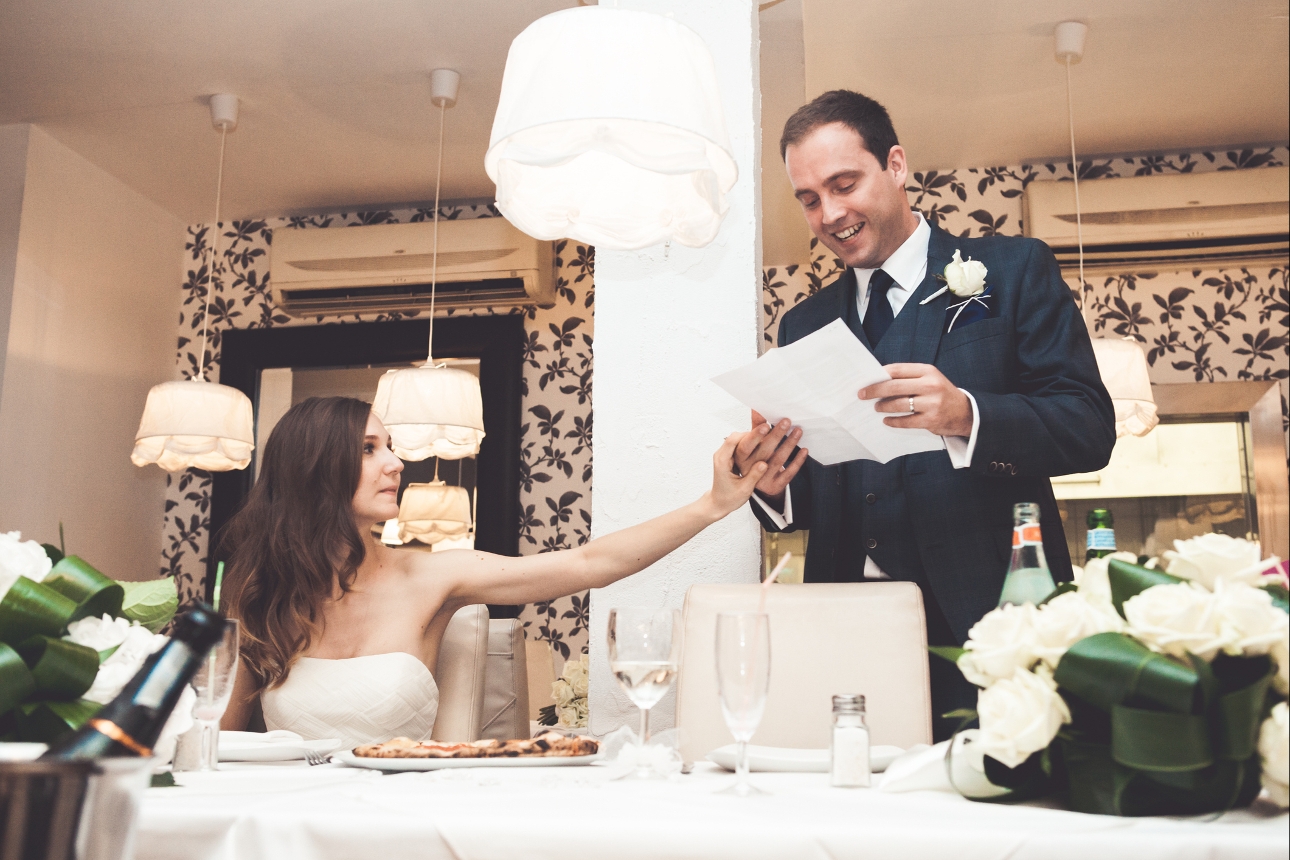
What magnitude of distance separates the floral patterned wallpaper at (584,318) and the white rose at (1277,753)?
3.29 m

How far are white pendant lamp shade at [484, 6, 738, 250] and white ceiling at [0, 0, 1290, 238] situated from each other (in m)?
1.47

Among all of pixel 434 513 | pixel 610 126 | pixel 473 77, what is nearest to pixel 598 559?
pixel 610 126

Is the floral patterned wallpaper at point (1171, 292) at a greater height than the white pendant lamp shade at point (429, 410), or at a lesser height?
greater

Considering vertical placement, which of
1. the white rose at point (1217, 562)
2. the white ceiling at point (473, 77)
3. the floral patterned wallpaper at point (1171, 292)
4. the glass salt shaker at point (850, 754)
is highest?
the white ceiling at point (473, 77)

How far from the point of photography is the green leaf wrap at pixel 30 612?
86 cm

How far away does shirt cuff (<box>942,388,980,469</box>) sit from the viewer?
1.47 m

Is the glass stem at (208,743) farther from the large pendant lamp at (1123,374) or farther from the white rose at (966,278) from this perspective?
the large pendant lamp at (1123,374)

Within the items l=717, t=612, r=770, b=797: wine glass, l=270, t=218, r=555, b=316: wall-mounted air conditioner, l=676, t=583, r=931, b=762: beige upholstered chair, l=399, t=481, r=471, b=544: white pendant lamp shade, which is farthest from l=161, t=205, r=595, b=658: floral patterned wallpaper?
l=717, t=612, r=770, b=797: wine glass

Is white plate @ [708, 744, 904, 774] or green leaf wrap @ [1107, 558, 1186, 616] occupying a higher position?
green leaf wrap @ [1107, 558, 1186, 616]

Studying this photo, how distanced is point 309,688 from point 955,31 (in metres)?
2.74

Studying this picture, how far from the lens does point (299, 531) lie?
212cm

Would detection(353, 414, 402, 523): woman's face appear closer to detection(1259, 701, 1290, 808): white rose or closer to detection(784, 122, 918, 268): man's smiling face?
detection(784, 122, 918, 268): man's smiling face

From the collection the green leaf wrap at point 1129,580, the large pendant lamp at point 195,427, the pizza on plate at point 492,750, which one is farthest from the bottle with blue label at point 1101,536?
the large pendant lamp at point 195,427

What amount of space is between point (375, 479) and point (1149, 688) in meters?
1.71
